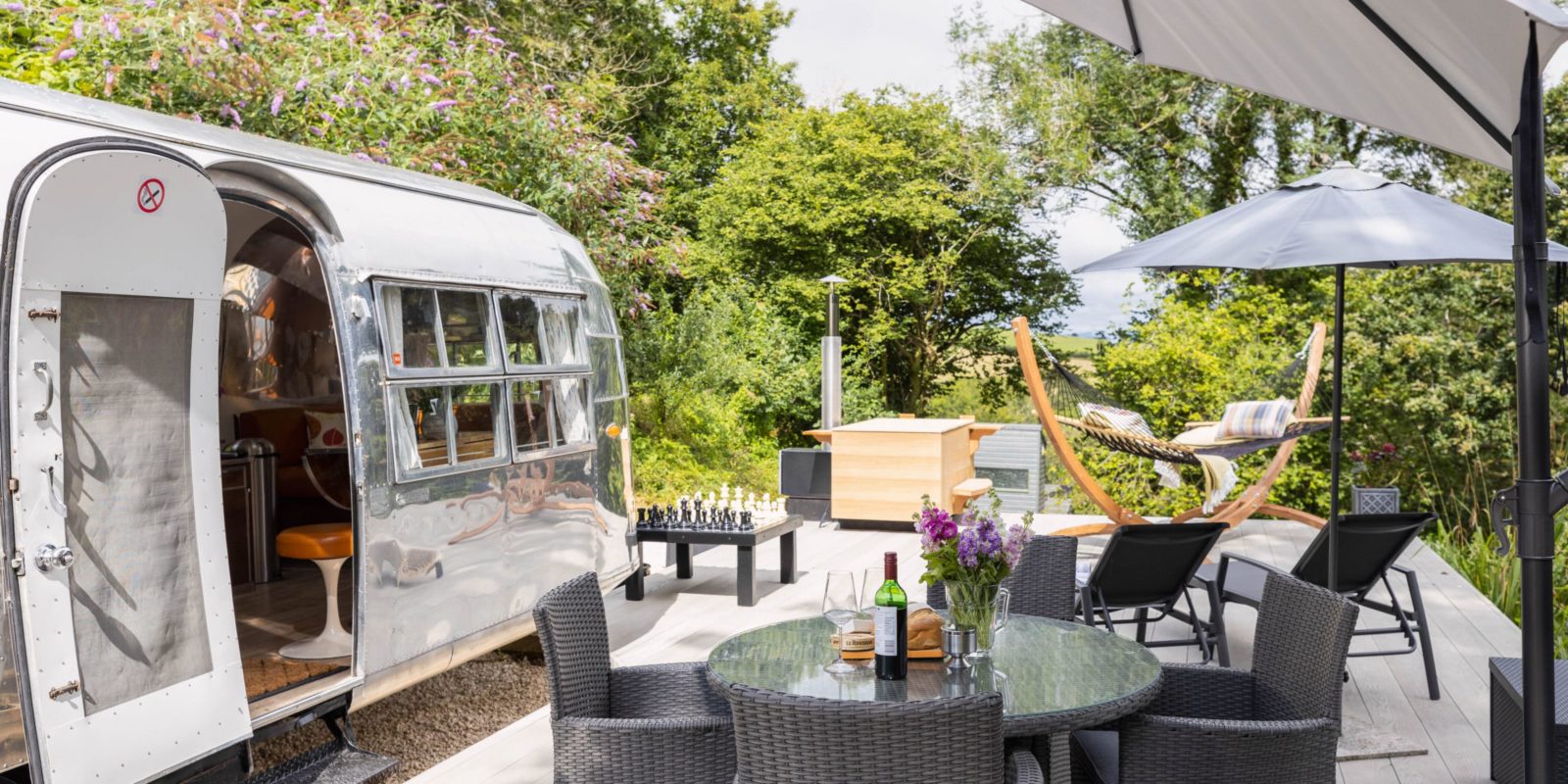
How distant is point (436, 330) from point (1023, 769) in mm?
2726

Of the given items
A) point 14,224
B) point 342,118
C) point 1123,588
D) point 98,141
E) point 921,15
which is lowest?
point 1123,588

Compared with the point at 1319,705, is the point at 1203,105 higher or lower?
higher

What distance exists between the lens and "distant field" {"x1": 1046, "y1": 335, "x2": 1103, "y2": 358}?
1542cm

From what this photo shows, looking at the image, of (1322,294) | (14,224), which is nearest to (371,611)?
(14,224)

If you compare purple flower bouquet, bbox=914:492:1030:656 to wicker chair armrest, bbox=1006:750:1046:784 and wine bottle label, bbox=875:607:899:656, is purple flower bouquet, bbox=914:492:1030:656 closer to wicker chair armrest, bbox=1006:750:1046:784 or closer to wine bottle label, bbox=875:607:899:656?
wine bottle label, bbox=875:607:899:656

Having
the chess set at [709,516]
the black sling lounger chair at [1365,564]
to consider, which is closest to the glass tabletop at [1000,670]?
the black sling lounger chair at [1365,564]

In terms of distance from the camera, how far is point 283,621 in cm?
499

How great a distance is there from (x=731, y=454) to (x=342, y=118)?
23.5ft

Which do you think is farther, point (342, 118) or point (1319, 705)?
point (342, 118)

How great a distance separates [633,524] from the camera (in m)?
6.12

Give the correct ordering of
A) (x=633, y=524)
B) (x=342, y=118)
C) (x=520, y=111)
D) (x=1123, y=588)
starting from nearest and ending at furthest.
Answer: (x=1123, y=588)
(x=633, y=524)
(x=342, y=118)
(x=520, y=111)

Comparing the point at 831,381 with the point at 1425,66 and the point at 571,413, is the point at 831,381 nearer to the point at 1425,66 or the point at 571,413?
the point at 571,413

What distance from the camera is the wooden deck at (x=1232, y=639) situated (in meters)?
4.23

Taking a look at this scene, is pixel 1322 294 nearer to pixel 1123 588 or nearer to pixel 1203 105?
pixel 1203 105
